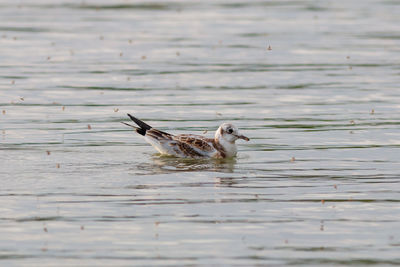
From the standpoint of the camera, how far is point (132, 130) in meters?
19.2

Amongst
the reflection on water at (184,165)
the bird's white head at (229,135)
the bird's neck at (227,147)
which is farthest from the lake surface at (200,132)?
the bird's white head at (229,135)

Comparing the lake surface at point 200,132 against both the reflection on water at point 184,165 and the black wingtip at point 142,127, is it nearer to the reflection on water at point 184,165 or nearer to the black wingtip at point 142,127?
the reflection on water at point 184,165

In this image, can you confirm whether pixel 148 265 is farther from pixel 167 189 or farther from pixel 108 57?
pixel 108 57

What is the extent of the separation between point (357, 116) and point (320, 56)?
710 cm

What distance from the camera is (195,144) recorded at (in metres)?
17.1

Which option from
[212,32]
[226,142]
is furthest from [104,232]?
[212,32]

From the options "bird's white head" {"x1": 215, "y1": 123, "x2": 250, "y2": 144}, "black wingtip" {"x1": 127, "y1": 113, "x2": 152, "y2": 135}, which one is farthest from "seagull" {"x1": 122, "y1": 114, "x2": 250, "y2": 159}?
"black wingtip" {"x1": 127, "y1": 113, "x2": 152, "y2": 135}

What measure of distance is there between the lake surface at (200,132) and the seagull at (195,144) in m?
0.19

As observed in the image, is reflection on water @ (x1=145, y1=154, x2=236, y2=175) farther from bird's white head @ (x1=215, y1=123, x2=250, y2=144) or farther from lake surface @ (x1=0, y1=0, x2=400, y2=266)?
bird's white head @ (x1=215, y1=123, x2=250, y2=144)

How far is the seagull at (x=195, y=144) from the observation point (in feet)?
56.0

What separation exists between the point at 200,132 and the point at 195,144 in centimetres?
198

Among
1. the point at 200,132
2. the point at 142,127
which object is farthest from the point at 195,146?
the point at 200,132

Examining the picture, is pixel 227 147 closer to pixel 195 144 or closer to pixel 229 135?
pixel 229 135

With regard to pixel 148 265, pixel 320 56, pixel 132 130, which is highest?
pixel 320 56
